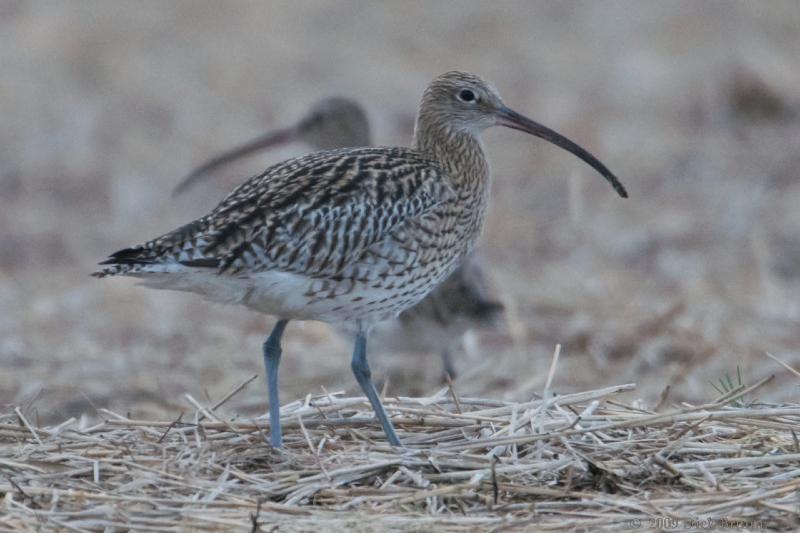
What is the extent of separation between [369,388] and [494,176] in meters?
8.89

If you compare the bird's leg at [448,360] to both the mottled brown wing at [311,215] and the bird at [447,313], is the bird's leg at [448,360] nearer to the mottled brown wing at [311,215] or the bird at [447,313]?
the bird at [447,313]

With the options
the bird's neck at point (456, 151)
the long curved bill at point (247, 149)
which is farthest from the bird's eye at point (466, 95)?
the long curved bill at point (247, 149)

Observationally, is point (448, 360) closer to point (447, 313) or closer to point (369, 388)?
point (447, 313)

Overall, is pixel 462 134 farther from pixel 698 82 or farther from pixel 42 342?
pixel 698 82

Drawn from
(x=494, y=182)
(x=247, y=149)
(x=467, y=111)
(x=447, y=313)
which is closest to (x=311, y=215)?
(x=467, y=111)

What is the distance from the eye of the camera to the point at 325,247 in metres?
6.23

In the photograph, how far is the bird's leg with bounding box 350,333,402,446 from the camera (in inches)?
232

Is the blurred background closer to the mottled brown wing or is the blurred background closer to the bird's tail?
the bird's tail

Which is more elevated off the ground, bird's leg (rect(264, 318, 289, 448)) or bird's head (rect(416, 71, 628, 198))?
bird's head (rect(416, 71, 628, 198))

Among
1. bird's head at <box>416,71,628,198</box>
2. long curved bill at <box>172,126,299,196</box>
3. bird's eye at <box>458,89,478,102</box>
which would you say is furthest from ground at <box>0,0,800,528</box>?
long curved bill at <box>172,126,299,196</box>

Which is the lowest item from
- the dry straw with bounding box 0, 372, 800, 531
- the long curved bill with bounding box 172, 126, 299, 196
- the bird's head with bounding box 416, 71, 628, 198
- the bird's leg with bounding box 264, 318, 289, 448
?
the dry straw with bounding box 0, 372, 800, 531

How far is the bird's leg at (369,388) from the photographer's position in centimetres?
590

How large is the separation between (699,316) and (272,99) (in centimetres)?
724

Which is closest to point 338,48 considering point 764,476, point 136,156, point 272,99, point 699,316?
point 272,99
